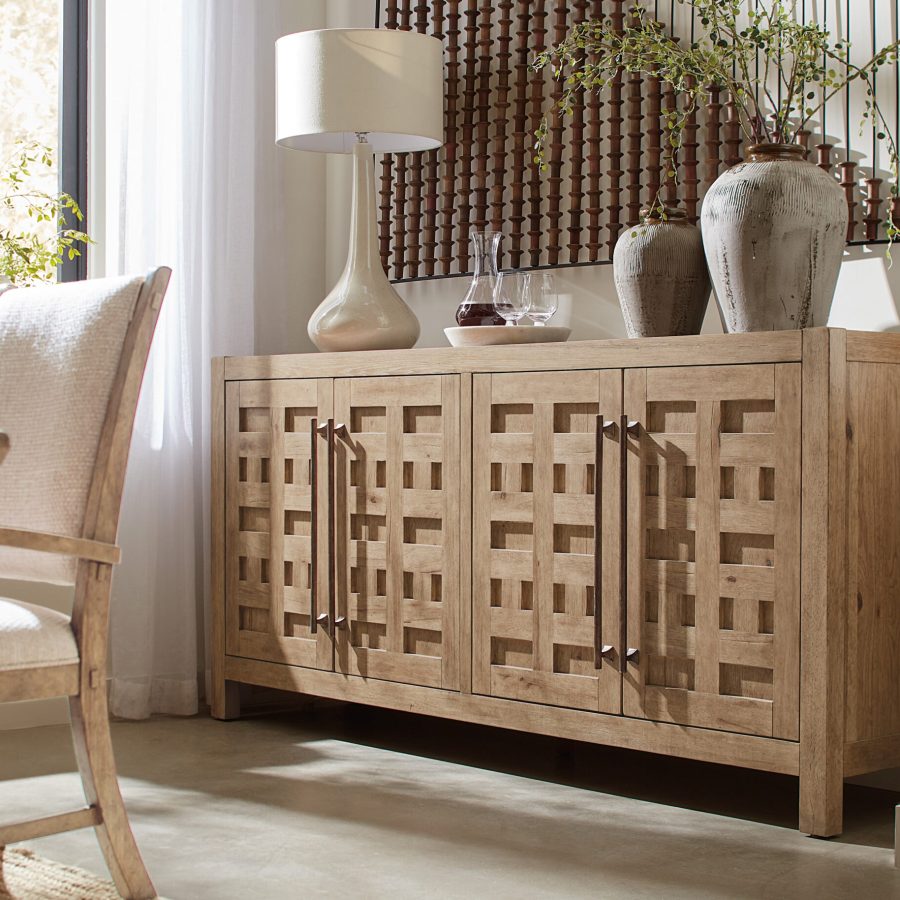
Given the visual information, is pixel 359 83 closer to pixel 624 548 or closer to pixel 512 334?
pixel 512 334

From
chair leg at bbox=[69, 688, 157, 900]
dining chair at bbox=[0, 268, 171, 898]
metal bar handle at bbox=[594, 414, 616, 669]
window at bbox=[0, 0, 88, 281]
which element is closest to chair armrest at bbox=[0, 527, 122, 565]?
dining chair at bbox=[0, 268, 171, 898]

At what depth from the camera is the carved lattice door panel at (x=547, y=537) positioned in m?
2.62

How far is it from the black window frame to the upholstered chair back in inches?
66.4

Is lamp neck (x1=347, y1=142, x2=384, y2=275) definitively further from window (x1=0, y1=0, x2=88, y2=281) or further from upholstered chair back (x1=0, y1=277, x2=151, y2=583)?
upholstered chair back (x1=0, y1=277, x2=151, y2=583)

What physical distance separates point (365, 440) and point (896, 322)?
1137 mm

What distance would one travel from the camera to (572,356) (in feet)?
8.78

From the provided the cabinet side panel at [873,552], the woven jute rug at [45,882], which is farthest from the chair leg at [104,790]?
the cabinet side panel at [873,552]

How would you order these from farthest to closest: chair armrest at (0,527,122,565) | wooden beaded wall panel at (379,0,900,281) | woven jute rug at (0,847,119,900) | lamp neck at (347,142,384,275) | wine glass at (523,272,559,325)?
lamp neck at (347,142,384,275) < wine glass at (523,272,559,325) < wooden beaded wall panel at (379,0,900,281) < woven jute rug at (0,847,119,900) < chair armrest at (0,527,122,565)

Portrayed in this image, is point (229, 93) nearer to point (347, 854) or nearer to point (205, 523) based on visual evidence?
point (205, 523)

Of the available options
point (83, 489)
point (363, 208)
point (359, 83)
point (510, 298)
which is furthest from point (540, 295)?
point (83, 489)

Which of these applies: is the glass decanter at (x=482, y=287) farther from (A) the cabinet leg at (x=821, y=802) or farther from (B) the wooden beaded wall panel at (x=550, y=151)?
(A) the cabinet leg at (x=821, y=802)

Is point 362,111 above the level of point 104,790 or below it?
above

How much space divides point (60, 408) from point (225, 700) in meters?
1.57

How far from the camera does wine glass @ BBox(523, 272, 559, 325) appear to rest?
9.92ft
